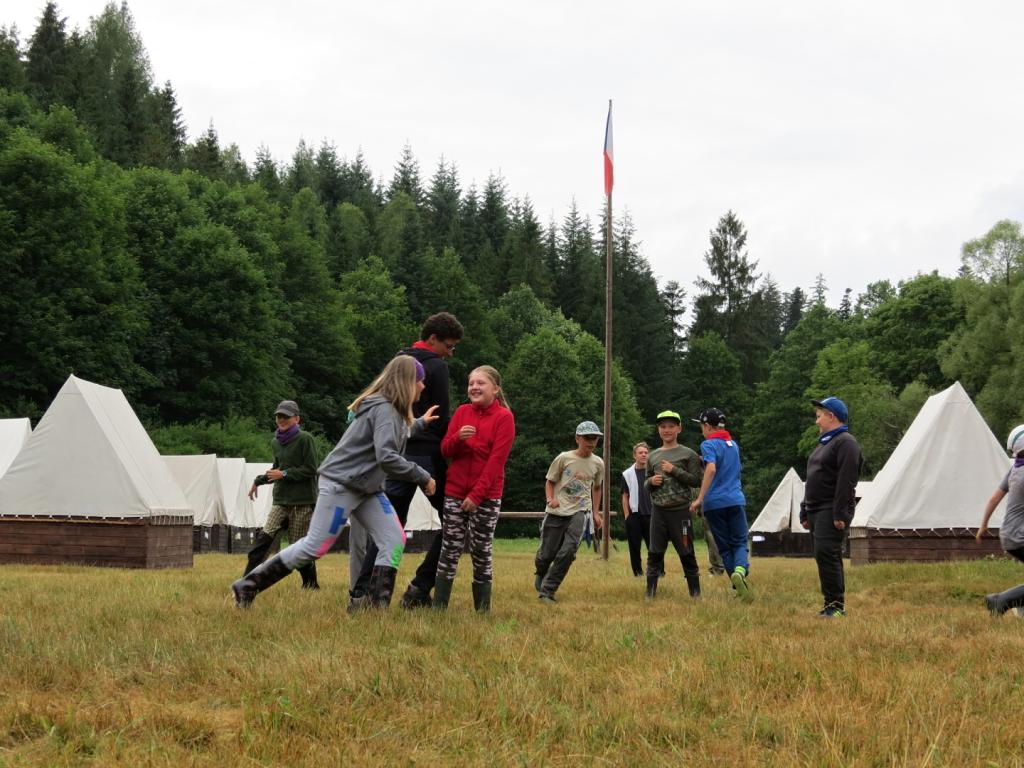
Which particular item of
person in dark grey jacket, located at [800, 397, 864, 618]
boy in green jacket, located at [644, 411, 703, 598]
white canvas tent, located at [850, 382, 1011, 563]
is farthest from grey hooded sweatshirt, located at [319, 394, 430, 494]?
white canvas tent, located at [850, 382, 1011, 563]

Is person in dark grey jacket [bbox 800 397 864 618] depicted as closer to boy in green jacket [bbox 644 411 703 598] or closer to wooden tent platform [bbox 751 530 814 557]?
boy in green jacket [bbox 644 411 703 598]

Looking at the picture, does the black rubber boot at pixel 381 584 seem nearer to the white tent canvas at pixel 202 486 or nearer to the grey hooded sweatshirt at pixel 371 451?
the grey hooded sweatshirt at pixel 371 451

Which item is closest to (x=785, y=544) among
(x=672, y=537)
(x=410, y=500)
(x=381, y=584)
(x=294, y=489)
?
(x=672, y=537)

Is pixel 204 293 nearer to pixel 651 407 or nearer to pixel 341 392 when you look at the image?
pixel 341 392

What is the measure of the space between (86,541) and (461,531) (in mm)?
9738

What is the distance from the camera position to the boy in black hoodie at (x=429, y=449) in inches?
344

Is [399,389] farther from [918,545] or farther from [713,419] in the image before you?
[918,545]

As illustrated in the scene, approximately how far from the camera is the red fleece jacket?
8.38m

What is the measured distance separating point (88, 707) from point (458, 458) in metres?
4.32

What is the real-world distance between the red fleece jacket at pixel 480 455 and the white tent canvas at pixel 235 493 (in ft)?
83.2


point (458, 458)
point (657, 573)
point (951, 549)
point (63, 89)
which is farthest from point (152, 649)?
point (63, 89)

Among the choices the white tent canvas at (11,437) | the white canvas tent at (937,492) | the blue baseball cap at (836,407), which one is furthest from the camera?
the white tent canvas at (11,437)

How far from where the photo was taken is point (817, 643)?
6629 mm

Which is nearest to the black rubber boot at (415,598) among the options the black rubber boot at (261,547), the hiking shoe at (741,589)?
the black rubber boot at (261,547)
